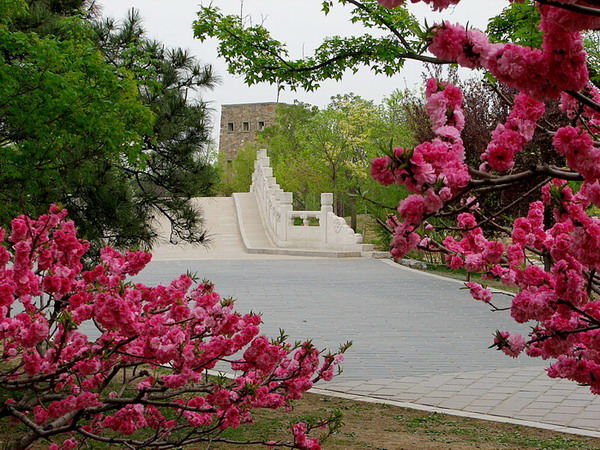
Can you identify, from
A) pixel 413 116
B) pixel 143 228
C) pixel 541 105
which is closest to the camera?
pixel 541 105

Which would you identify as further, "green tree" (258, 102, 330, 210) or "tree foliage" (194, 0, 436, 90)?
"green tree" (258, 102, 330, 210)

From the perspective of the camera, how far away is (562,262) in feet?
11.3

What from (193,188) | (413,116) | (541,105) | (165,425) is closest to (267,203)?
(413,116)

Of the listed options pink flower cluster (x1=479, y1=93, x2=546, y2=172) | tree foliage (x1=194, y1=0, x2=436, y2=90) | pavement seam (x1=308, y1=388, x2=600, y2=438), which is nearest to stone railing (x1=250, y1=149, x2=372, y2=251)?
tree foliage (x1=194, y1=0, x2=436, y2=90)

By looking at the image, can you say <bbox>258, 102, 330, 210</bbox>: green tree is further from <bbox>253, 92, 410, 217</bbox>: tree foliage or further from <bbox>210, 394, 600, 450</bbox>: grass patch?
<bbox>210, 394, 600, 450</bbox>: grass patch

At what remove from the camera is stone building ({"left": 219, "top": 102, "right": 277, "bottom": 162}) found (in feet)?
228

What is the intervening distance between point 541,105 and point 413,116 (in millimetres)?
18089

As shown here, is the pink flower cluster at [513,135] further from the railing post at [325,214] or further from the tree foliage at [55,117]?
the railing post at [325,214]

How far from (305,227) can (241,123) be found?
45.3m

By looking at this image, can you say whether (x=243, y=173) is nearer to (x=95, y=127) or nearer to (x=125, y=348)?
(x=95, y=127)

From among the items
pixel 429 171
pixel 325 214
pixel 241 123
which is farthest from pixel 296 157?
pixel 429 171

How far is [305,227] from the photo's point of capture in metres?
26.3

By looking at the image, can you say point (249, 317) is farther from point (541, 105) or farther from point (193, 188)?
point (193, 188)

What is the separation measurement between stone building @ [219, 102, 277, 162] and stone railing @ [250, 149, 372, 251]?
128 ft
